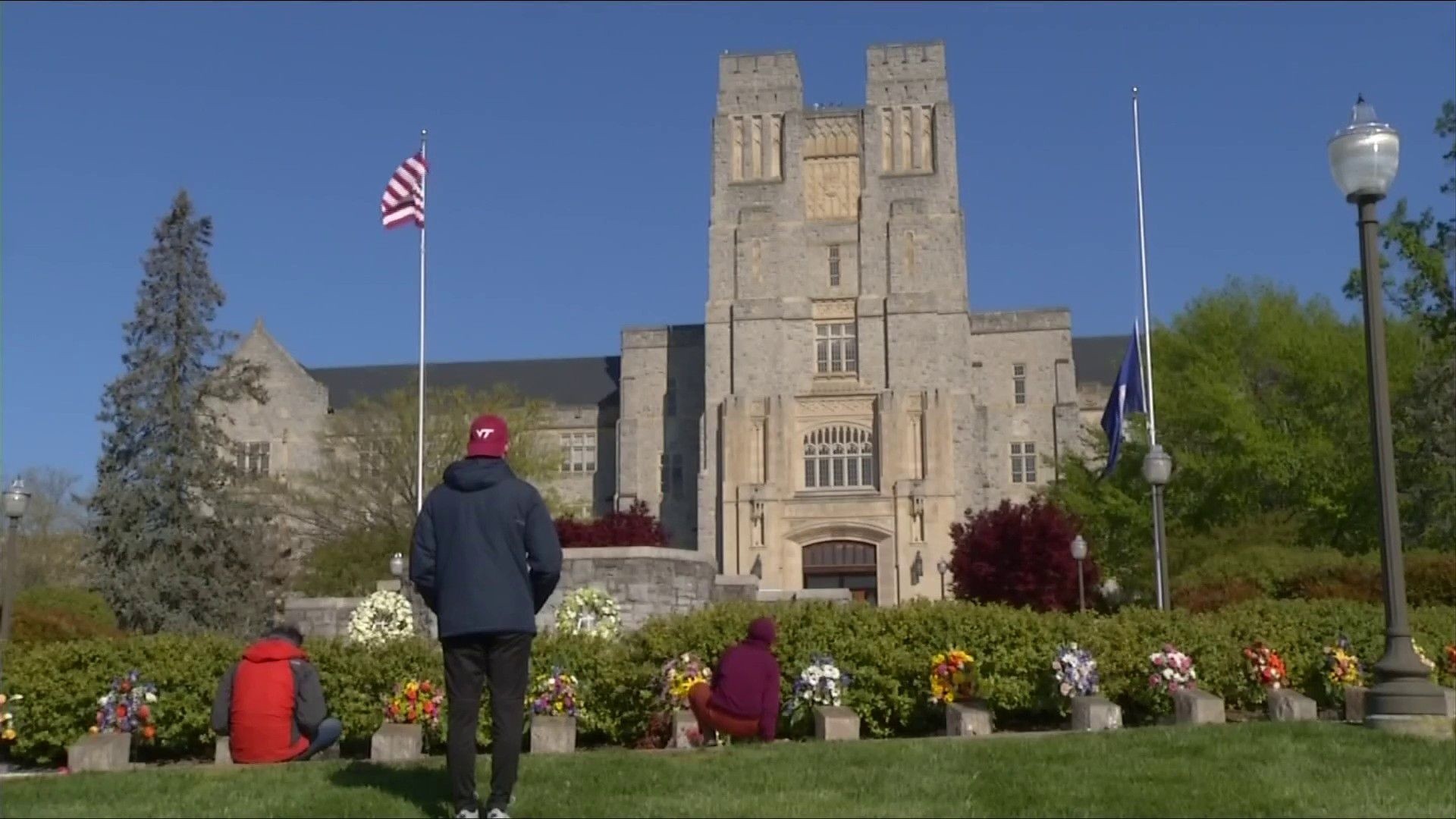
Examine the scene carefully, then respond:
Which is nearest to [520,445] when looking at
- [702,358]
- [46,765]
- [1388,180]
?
[702,358]

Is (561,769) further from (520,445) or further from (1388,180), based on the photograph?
(520,445)

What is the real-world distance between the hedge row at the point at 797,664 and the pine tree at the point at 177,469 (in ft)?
72.7

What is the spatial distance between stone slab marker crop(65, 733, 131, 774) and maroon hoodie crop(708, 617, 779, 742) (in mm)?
4251

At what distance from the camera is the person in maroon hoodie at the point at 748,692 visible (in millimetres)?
9641

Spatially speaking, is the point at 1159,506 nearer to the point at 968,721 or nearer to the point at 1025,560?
the point at 968,721

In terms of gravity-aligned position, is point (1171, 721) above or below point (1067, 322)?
below

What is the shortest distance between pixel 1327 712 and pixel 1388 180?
467 centimetres

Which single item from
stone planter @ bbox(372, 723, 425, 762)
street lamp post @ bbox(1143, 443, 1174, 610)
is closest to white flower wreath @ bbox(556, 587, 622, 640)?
street lamp post @ bbox(1143, 443, 1174, 610)

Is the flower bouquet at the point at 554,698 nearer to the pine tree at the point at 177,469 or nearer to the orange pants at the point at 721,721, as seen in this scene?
the orange pants at the point at 721,721

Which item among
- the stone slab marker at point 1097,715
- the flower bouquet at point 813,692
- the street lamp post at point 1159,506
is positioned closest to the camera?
the stone slab marker at point 1097,715

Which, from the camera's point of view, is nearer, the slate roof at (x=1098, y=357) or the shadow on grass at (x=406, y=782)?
the shadow on grass at (x=406, y=782)

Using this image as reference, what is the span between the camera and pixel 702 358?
55.3 meters

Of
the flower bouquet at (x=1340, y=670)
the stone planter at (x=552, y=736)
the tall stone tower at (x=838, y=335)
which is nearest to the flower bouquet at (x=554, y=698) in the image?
the stone planter at (x=552, y=736)

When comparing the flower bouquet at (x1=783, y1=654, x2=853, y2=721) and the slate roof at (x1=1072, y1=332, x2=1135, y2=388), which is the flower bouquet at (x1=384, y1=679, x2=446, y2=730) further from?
the slate roof at (x1=1072, y1=332, x2=1135, y2=388)
